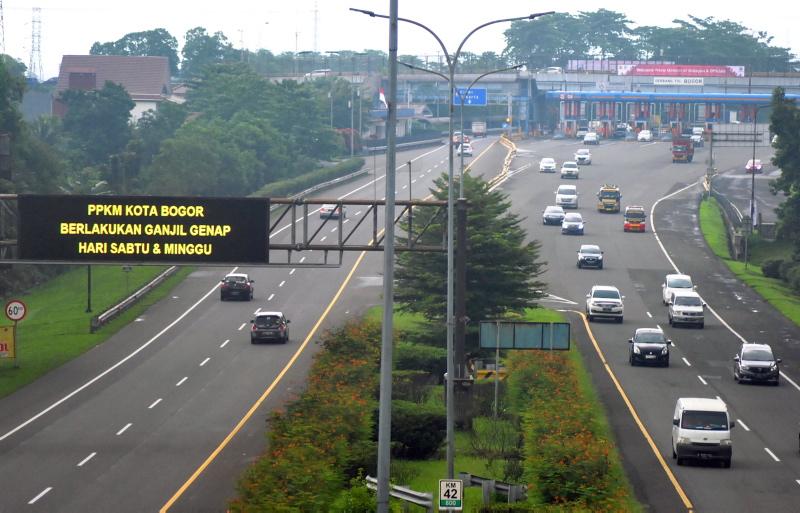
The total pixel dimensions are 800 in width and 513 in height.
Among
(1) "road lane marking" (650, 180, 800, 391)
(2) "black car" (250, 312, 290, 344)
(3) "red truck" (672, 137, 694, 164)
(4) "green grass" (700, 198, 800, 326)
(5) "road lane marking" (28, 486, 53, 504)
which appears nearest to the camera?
(5) "road lane marking" (28, 486, 53, 504)

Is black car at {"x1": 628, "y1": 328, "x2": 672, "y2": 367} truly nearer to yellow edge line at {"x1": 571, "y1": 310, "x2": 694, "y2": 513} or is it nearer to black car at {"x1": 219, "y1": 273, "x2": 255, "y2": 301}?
yellow edge line at {"x1": 571, "y1": 310, "x2": 694, "y2": 513}

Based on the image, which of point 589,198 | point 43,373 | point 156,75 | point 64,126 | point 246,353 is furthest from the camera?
point 156,75

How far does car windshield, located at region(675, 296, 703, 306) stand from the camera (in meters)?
66.7

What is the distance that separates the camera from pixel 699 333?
65625 millimetres

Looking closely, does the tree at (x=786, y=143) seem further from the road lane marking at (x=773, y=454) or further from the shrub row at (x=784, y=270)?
the road lane marking at (x=773, y=454)

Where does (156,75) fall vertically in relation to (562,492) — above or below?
above

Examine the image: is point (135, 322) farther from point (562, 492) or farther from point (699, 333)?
point (562, 492)

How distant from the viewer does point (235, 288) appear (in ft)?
245

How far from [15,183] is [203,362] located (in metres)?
36.5

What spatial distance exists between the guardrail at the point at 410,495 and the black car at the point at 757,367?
2806cm

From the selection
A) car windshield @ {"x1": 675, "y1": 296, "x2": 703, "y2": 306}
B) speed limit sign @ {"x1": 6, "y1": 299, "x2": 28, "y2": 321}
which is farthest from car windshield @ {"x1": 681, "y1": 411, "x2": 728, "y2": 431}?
car windshield @ {"x1": 675, "y1": 296, "x2": 703, "y2": 306}

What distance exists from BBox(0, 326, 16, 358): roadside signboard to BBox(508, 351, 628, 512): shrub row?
74.5 feet

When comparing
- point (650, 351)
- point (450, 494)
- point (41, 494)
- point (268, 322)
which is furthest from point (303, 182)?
point (450, 494)

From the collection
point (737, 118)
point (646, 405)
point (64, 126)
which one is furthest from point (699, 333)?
point (737, 118)
